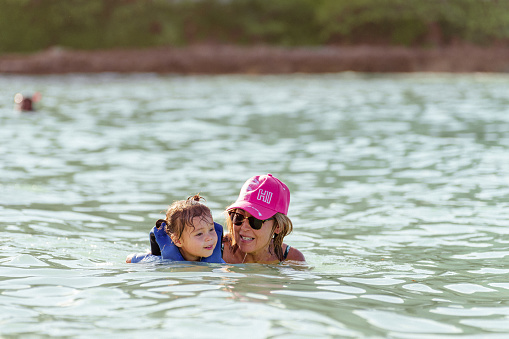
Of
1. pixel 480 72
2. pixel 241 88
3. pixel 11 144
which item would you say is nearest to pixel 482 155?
pixel 11 144

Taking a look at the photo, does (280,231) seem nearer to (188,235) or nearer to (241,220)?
(241,220)

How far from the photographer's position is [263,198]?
5.70 meters

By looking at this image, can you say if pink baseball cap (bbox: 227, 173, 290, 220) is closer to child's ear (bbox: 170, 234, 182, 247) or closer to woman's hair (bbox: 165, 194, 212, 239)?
woman's hair (bbox: 165, 194, 212, 239)

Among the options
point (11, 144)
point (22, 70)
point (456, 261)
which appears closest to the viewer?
point (456, 261)

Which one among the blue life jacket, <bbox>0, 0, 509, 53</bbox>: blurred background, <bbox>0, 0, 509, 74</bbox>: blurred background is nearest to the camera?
the blue life jacket

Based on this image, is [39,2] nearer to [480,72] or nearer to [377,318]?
[480,72]

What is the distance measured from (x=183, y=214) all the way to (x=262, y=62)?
120ft

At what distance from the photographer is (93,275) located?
5.34 meters

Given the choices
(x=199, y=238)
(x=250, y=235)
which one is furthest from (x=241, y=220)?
(x=199, y=238)

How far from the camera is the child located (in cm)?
538

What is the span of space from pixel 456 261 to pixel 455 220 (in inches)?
68.0

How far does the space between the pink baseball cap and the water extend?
42cm

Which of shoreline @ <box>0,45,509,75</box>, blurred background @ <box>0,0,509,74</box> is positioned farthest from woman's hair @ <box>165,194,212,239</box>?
blurred background @ <box>0,0,509,74</box>

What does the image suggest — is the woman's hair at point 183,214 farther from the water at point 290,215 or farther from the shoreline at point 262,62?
the shoreline at point 262,62
